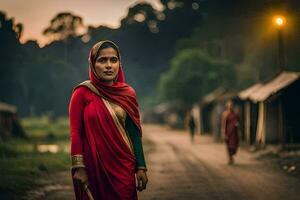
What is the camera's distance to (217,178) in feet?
42.9

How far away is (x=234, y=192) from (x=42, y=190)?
3891 mm

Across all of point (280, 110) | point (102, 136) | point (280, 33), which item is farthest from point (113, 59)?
point (280, 33)

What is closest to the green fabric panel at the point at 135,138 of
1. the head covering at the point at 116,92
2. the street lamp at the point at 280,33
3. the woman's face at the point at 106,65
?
the head covering at the point at 116,92

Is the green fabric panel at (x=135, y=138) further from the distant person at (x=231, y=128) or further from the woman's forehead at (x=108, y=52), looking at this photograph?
the distant person at (x=231, y=128)

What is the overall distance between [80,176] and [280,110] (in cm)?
1727

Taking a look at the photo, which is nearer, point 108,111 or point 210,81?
point 108,111

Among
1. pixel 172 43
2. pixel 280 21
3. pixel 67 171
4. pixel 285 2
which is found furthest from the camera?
pixel 172 43

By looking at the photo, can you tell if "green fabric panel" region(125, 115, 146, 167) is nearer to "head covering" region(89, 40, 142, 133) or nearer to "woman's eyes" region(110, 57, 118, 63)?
"head covering" region(89, 40, 142, 133)

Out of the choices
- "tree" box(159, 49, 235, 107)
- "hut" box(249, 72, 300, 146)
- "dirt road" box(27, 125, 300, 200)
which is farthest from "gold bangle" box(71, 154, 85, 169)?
"tree" box(159, 49, 235, 107)

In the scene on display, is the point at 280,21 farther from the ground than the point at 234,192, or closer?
farther from the ground

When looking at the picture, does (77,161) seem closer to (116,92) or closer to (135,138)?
(135,138)

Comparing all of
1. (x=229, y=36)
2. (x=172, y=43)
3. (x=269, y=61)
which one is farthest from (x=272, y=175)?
(x=172, y=43)

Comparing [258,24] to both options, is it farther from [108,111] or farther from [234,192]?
[108,111]

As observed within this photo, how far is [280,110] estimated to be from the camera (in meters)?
21.3
